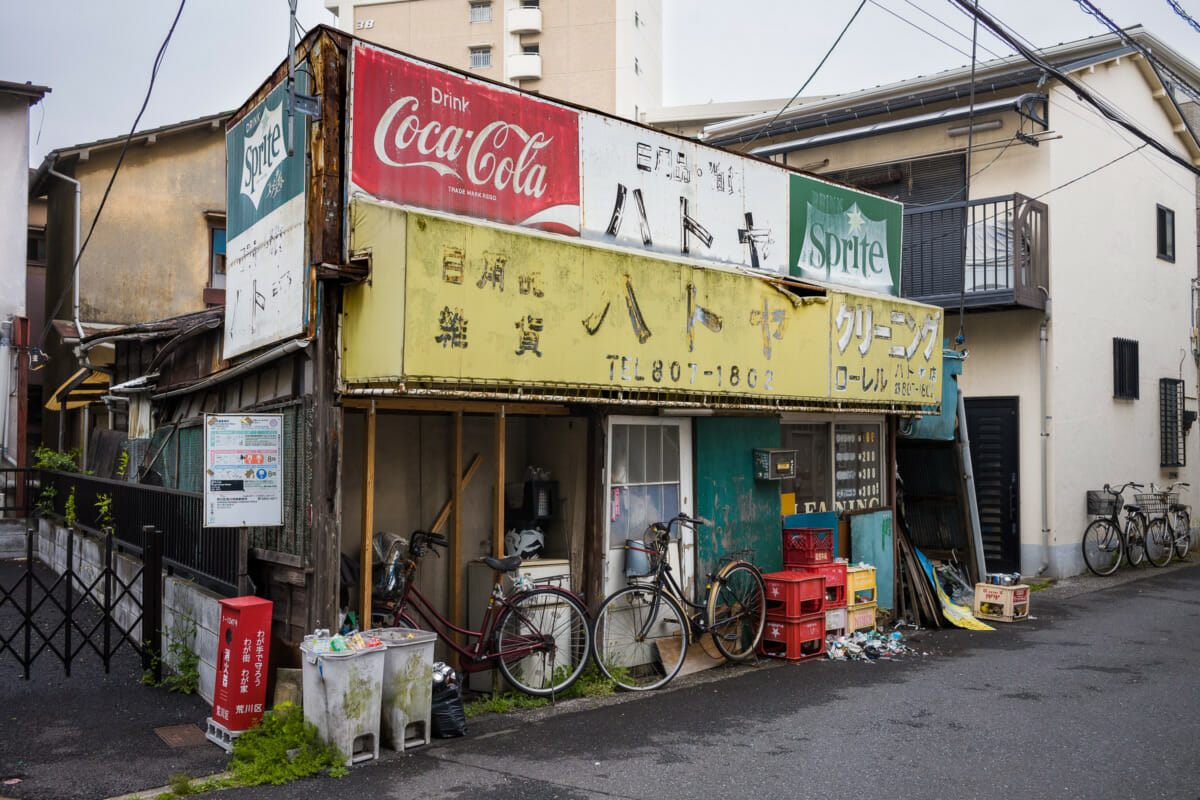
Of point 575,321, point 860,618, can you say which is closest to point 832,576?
point 860,618

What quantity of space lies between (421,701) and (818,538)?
17.1 feet


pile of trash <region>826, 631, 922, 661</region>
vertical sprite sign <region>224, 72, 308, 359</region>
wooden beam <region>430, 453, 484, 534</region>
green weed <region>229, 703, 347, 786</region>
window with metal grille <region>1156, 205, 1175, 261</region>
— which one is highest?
window with metal grille <region>1156, 205, 1175, 261</region>

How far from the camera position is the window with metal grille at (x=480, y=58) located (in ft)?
172

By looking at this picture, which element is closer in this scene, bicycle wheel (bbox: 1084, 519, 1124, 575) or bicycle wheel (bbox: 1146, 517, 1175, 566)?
bicycle wheel (bbox: 1084, 519, 1124, 575)

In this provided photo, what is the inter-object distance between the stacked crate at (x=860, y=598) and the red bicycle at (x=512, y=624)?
377 cm

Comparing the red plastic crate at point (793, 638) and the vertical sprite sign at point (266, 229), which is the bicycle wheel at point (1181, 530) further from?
the vertical sprite sign at point (266, 229)

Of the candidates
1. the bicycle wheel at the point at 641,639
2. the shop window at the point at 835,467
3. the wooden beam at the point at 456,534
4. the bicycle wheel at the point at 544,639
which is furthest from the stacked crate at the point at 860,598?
the wooden beam at the point at 456,534

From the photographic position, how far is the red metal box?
695cm

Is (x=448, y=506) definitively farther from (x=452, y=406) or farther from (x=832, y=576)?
(x=832, y=576)

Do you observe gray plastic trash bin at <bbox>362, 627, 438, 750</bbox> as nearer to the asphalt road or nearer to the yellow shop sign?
the asphalt road

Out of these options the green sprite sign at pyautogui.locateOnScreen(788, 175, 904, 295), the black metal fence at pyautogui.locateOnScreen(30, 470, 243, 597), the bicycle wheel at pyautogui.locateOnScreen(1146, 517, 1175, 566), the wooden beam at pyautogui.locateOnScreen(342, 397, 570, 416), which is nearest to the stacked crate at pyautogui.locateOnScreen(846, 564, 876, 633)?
the green sprite sign at pyautogui.locateOnScreen(788, 175, 904, 295)

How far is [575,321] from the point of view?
25.7 ft

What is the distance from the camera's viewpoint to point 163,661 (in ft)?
29.1

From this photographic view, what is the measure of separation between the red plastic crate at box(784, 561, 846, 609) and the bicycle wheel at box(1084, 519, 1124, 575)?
8.15m
